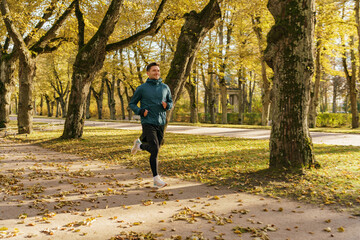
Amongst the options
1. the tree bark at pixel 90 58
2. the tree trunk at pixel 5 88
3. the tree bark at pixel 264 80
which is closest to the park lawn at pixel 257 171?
the tree bark at pixel 90 58

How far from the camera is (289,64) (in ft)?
19.7

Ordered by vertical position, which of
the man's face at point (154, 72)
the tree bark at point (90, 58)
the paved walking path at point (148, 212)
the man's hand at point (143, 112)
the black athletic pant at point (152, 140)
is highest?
the tree bark at point (90, 58)

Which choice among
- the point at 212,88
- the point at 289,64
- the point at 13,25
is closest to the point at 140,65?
the point at 212,88

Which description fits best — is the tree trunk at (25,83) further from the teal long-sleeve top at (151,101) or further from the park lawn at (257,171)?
the teal long-sleeve top at (151,101)

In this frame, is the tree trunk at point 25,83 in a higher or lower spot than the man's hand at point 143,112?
higher

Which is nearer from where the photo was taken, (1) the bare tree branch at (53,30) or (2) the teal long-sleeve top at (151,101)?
(2) the teal long-sleeve top at (151,101)

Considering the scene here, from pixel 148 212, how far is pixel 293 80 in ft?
12.6

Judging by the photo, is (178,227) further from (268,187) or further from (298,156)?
(298,156)

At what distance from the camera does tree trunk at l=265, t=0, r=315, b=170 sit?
5.97 meters

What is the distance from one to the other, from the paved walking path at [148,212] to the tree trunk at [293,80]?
1594mm

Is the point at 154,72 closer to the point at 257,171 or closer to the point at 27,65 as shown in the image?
the point at 257,171

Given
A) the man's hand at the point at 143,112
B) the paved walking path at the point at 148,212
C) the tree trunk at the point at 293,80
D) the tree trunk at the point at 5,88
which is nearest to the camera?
the paved walking path at the point at 148,212

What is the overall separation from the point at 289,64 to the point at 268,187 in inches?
97.3

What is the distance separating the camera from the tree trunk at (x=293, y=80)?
19.6 feet
